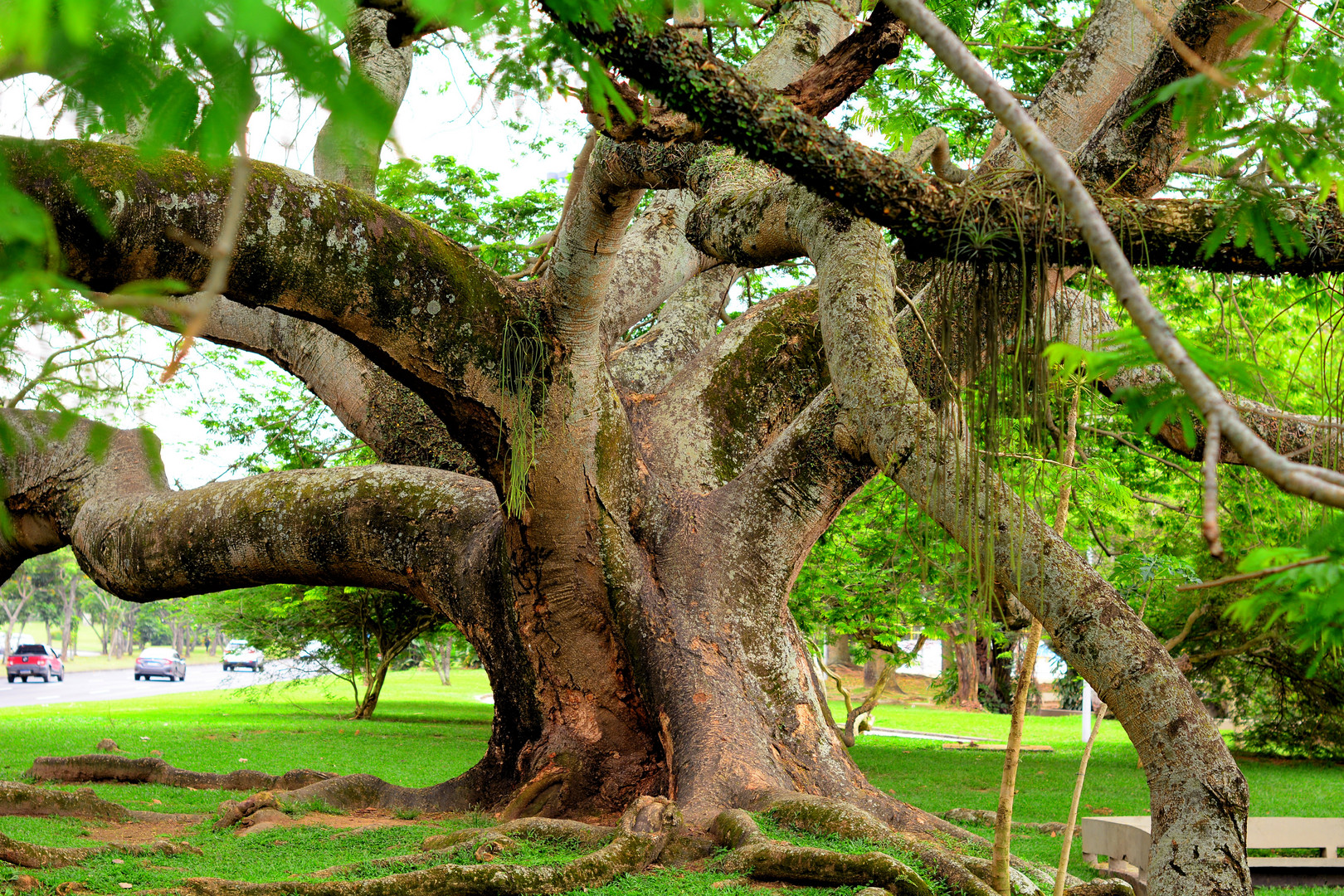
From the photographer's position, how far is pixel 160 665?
34969 millimetres

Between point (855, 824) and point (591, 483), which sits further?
point (591, 483)

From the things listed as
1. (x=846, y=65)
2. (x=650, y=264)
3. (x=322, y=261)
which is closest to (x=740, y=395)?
(x=650, y=264)

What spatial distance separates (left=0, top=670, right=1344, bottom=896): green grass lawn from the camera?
4875 mm

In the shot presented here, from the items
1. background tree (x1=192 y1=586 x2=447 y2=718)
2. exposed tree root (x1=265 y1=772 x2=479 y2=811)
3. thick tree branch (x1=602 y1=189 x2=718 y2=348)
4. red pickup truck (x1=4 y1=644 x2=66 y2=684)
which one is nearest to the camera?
exposed tree root (x1=265 y1=772 x2=479 y2=811)

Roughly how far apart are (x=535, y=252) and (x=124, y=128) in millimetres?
8886

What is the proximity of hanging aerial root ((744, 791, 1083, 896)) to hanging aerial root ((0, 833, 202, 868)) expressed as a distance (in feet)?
9.60

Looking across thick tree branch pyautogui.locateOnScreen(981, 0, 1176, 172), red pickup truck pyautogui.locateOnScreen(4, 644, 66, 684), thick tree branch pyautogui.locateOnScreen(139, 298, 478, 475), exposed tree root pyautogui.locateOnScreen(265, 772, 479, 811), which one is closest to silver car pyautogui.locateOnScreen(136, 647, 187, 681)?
red pickup truck pyautogui.locateOnScreen(4, 644, 66, 684)

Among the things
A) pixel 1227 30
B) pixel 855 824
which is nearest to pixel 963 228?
pixel 1227 30

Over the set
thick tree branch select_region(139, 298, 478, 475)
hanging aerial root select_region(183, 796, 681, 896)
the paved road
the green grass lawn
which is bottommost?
the paved road

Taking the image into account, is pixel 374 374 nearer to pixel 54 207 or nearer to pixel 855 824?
pixel 54 207

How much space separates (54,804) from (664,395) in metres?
4.65

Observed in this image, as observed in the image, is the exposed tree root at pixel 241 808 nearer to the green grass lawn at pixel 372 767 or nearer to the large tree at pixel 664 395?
the green grass lawn at pixel 372 767

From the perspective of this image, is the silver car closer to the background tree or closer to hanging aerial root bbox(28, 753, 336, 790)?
the background tree

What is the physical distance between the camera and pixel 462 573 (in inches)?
244
